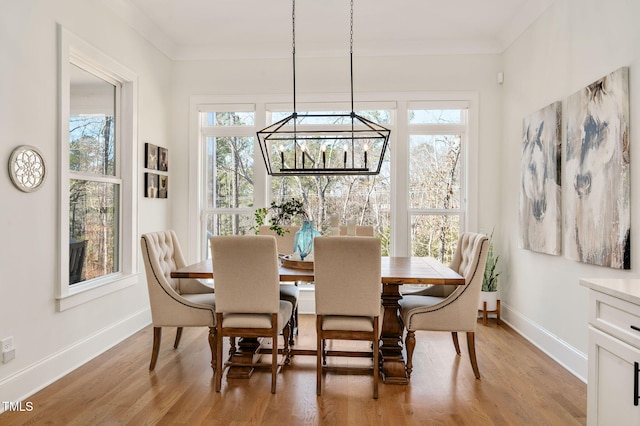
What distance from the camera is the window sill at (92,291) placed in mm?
3041

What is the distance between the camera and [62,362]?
9.89ft

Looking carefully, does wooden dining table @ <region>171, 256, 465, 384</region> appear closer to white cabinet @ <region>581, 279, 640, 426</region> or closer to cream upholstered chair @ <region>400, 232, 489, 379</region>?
cream upholstered chair @ <region>400, 232, 489, 379</region>

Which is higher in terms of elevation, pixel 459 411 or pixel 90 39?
pixel 90 39

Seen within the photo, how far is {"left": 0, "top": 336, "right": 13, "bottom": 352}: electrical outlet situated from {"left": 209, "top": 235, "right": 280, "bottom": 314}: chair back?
1234 millimetres

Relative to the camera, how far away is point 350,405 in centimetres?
255

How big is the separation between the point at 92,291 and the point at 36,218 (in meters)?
0.84

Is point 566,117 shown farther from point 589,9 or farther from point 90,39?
point 90,39

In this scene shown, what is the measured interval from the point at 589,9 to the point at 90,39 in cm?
380

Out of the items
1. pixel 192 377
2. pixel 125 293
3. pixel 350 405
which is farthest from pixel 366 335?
pixel 125 293

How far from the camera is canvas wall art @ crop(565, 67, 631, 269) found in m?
2.56

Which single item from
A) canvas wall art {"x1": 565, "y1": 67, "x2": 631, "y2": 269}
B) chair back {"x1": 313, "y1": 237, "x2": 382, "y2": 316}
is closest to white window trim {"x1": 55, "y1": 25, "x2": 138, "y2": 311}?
chair back {"x1": 313, "y1": 237, "x2": 382, "y2": 316}

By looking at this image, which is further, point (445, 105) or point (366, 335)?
point (445, 105)

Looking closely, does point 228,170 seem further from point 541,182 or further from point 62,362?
point 541,182

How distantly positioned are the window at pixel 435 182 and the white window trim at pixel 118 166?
2994 millimetres
